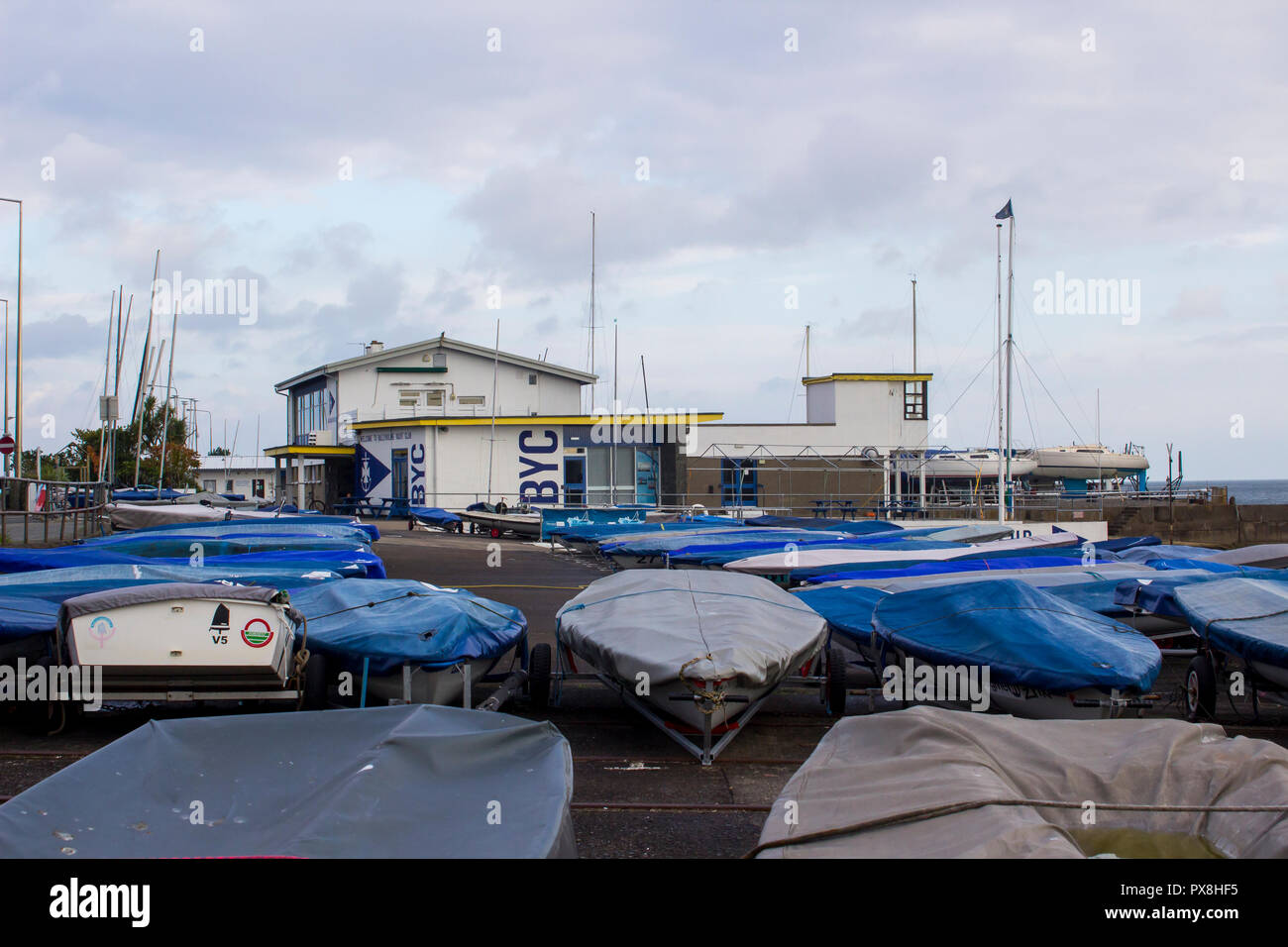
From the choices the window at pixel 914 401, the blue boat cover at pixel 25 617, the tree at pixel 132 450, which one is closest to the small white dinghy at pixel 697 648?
the blue boat cover at pixel 25 617

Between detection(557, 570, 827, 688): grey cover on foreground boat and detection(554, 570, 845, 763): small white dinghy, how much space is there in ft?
0.03

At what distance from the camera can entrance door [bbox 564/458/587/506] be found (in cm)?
4381

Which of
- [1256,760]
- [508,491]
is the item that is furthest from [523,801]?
[508,491]

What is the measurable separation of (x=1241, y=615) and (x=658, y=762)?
21.0 feet

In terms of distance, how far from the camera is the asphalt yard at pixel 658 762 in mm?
7558

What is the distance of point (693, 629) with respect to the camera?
982 centimetres

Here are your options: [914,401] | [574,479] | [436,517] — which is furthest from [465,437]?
[914,401]

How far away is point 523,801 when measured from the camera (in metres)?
5.21

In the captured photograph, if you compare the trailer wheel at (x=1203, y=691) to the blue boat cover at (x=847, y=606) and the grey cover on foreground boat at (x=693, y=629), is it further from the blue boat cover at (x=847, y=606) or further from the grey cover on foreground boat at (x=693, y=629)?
the grey cover on foreground boat at (x=693, y=629)

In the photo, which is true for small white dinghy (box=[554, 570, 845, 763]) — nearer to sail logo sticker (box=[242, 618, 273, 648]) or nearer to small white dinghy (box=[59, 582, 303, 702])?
sail logo sticker (box=[242, 618, 273, 648])

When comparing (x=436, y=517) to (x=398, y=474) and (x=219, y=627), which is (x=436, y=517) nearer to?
(x=398, y=474)

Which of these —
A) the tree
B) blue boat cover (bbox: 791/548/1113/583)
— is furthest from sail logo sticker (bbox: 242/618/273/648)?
the tree
